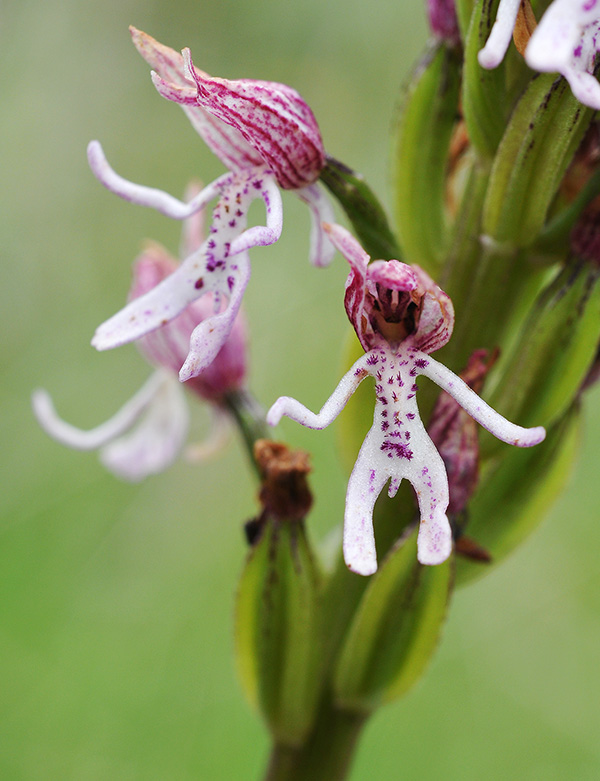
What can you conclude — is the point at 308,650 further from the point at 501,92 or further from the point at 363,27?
the point at 363,27

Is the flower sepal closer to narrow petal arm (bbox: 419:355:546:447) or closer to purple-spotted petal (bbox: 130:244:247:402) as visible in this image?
narrow petal arm (bbox: 419:355:546:447)

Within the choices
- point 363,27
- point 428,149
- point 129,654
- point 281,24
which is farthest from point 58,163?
point 428,149

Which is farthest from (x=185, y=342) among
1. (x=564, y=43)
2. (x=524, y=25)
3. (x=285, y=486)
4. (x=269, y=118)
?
(x=564, y=43)

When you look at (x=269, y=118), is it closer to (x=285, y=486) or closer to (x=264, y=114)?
(x=264, y=114)

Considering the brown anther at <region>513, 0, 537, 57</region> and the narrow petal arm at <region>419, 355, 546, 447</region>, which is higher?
the brown anther at <region>513, 0, 537, 57</region>

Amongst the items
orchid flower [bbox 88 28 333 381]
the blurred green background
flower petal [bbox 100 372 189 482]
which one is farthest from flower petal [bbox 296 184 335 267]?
the blurred green background

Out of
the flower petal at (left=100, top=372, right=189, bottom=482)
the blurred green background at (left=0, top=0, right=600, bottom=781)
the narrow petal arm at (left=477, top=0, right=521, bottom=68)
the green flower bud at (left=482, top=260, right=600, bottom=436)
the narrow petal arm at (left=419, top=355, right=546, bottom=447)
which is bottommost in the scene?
the blurred green background at (left=0, top=0, right=600, bottom=781)

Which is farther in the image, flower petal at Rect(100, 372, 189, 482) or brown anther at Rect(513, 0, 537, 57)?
flower petal at Rect(100, 372, 189, 482)
